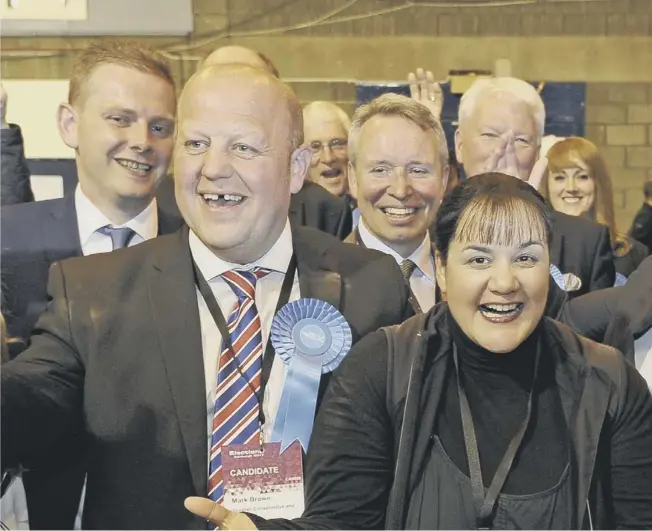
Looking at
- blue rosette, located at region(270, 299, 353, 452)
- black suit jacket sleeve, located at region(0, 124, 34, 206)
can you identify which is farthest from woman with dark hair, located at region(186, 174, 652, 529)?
black suit jacket sleeve, located at region(0, 124, 34, 206)

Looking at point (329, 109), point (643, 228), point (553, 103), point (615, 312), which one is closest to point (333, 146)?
point (329, 109)

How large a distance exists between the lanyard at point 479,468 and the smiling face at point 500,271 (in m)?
0.10

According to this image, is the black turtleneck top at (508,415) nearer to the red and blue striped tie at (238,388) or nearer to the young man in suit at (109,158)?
the red and blue striped tie at (238,388)

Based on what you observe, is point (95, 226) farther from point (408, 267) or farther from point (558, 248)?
point (558, 248)

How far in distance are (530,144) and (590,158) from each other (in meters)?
0.61

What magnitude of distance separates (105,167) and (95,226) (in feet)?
0.42

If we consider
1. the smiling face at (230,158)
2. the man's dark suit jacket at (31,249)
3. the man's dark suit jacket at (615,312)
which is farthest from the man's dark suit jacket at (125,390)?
the man's dark suit jacket at (615,312)

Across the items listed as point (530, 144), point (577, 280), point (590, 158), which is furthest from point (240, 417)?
point (590, 158)

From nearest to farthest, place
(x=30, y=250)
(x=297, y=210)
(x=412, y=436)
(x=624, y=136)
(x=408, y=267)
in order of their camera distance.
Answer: (x=412, y=436), (x=30, y=250), (x=408, y=267), (x=297, y=210), (x=624, y=136)

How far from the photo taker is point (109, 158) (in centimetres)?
210

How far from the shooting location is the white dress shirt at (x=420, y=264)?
7.34 feet

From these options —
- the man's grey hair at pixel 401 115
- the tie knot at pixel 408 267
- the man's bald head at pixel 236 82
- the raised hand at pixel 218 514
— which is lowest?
the raised hand at pixel 218 514

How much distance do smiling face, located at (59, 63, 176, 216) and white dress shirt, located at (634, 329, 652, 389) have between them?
99 centimetres

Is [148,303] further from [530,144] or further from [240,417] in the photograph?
[530,144]
